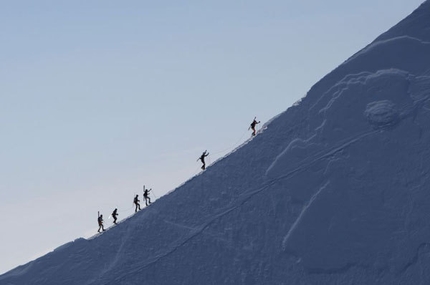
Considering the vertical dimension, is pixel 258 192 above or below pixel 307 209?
above

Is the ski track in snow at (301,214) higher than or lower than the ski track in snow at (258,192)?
lower

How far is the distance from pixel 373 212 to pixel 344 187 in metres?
2.91

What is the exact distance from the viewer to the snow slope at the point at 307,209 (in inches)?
2795

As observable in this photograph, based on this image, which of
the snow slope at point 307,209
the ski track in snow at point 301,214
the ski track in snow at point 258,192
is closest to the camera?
the snow slope at point 307,209

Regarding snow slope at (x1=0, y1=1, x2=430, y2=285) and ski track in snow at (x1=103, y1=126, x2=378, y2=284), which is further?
ski track in snow at (x1=103, y1=126, x2=378, y2=284)

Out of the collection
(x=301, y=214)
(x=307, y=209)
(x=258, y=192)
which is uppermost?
(x=258, y=192)

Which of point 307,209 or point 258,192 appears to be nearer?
point 307,209

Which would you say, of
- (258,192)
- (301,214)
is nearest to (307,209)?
(301,214)

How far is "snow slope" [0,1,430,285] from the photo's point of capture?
71.0 metres

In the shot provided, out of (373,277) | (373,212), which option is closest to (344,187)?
(373,212)

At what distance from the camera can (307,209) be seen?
2874 inches

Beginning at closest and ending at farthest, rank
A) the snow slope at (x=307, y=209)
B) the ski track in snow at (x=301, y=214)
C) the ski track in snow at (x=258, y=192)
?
the snow slope at (x=307, y=209) < the ski track in snow at (x=301, y=214) < the ski track in snow at (x=258, y=192)

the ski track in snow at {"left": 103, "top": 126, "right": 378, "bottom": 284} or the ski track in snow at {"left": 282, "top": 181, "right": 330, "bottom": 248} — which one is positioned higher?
the ski track in snow at {"left": 103, "top": 126, "right": 378, "bottom": 284}

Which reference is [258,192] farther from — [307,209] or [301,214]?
[307,209]
